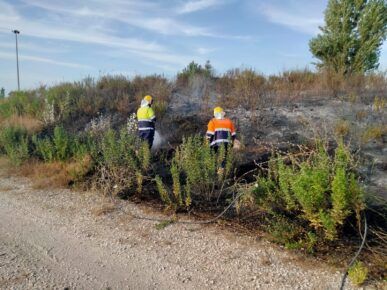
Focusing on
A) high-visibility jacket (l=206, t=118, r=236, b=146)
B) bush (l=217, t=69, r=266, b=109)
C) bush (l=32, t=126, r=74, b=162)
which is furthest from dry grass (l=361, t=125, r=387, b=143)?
bush (l=32, t=126, r=74, b=162)

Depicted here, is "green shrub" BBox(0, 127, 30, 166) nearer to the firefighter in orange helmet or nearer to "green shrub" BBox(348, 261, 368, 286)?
the firefighter in orange helmet

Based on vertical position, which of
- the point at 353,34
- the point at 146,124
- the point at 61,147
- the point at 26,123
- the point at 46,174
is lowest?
the point at 46,174

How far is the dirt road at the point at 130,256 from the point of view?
384 cm

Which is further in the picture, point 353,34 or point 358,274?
point 353,34

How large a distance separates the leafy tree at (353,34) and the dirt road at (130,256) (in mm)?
13055

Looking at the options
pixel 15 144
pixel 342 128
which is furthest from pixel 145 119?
pixel 342 128

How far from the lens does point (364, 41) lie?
15984mm

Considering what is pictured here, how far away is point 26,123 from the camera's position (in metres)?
12.0

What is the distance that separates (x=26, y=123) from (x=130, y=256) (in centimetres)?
925

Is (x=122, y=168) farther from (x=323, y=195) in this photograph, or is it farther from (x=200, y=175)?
(x=323, y=195)

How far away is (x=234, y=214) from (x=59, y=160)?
15.6ft

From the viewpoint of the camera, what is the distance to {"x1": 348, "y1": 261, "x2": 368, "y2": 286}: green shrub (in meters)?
3.57

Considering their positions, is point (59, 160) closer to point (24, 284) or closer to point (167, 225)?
point (167, 225)

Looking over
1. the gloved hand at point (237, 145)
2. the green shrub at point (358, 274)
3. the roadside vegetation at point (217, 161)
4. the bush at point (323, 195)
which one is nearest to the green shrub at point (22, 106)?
the roadside vegetation at point (217, 161)
